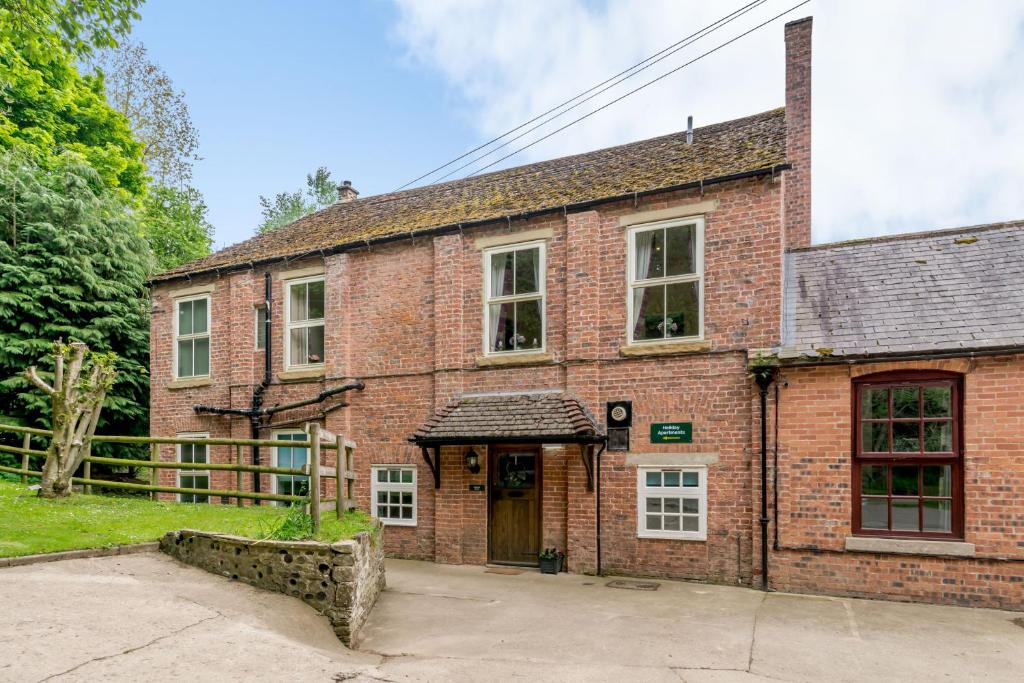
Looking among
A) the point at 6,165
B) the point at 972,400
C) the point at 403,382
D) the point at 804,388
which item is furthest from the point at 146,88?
the point at 972,400

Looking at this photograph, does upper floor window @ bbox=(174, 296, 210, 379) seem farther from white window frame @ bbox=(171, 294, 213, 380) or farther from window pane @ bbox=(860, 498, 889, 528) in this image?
window pane @ bbox=(860, 498, 889, 528)

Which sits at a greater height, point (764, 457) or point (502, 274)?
point (502, 274)

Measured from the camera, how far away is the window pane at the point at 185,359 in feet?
49.3

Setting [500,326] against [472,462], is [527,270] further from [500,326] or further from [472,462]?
[472,462]

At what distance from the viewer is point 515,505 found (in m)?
11.4

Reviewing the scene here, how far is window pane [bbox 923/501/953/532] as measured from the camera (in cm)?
882

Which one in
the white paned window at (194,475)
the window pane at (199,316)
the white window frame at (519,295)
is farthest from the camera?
the window pane at (199,316)

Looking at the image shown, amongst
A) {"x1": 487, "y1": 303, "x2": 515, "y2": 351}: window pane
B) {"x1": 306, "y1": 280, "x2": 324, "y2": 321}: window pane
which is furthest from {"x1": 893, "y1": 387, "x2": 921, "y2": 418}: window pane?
{"x1": 306, "y1": 280, "x2": 324, "y2": 321}: window pane

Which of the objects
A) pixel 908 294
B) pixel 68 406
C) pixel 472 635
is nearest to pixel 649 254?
pixel 908 294

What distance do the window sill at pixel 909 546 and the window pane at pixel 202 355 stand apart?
43.1ft

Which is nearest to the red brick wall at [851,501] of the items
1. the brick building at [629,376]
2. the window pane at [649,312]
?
the brick building at [629,376]

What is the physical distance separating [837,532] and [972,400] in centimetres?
250

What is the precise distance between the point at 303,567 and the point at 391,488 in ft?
17.6

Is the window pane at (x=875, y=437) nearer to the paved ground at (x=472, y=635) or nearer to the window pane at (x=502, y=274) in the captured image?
the paved ground at (x=472, y=635)
